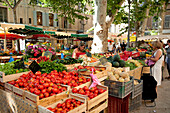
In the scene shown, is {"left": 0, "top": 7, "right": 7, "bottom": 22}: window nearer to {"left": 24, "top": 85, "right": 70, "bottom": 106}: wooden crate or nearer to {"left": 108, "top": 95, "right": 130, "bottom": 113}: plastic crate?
{"left": 24, "top": 85, "right": 70, "bottom": 106}: wooden crate

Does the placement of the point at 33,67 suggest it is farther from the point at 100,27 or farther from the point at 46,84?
the point at 100,27

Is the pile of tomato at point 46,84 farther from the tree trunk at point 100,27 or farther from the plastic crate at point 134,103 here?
the tree trunk at point 100,27

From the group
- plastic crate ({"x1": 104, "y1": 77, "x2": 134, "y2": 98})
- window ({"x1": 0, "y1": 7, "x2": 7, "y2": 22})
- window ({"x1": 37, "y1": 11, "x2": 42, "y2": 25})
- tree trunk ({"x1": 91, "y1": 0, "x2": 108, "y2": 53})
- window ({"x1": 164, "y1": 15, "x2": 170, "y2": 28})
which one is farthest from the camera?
window ({"x1": 164, "y1": 15, "x2": 170, "y2": 28})

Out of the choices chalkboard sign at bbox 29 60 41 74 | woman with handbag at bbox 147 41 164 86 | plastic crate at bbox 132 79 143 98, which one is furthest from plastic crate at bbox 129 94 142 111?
chalkboard sign at bbox 29 60 41 74

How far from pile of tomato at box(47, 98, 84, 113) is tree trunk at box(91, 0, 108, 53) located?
240 inches

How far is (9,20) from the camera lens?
1781 cm

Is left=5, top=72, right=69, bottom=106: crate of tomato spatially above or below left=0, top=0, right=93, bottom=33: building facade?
below

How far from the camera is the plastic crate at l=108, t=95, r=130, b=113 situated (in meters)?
3.06

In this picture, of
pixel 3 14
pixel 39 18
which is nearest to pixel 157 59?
pixel 3 14

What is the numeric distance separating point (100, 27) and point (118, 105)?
5.67 m

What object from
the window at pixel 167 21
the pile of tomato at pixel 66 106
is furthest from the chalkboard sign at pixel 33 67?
the window at pixel 167 21

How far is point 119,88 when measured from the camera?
9.84ft

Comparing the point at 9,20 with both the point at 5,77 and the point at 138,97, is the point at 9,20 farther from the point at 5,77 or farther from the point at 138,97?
the point at 138,97

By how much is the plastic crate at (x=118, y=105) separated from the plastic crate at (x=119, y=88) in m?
0.12
